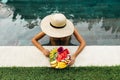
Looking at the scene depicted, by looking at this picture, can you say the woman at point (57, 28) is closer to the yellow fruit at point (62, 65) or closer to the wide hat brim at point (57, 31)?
the wide hat brim at point (57, 31)

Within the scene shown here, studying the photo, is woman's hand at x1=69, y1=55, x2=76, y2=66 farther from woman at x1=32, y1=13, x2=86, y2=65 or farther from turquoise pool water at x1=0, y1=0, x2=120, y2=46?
turquoise pool water at x1=0, y1=0, x2=120, y2=46

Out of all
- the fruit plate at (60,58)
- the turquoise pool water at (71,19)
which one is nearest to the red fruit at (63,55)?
the fruit plate at (60,58)

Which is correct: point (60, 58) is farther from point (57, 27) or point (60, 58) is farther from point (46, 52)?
point (57, 27)

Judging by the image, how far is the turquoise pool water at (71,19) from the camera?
600cm

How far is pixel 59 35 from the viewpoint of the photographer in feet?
15.0

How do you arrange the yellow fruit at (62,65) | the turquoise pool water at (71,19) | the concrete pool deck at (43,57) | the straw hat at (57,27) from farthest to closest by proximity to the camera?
the turquoise pool water at (71,19) < the concrete pool deck at (43,57) < the straw hat at (57,27) < the yellow fruit at (62,65)

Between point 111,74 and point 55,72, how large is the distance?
0.81 metres

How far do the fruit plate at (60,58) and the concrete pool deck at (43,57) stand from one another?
17 cm

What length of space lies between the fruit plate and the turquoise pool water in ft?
3.36

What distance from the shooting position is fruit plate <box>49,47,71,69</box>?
14.6 ft

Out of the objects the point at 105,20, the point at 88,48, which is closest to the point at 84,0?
the point at 105,20

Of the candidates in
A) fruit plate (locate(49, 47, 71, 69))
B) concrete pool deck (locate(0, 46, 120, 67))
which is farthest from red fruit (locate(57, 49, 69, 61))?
concrete pool deck (locate(0, 46, 120, 67))

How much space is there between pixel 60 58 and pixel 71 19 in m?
2.51

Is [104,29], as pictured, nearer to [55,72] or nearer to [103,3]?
[103,3]
